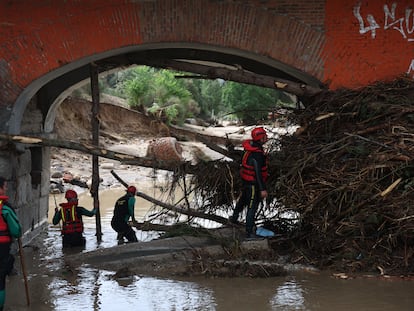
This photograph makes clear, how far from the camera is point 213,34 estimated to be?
36.7 ft

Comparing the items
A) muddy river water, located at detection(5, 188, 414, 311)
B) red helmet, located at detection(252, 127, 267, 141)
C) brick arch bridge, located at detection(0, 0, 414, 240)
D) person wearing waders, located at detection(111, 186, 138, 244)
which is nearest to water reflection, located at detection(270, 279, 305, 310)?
muddy river water, located at detection(5, 188, 414, 311)

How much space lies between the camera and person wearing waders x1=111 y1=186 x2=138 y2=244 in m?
12.3

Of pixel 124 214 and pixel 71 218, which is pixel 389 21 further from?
pixel 71 218

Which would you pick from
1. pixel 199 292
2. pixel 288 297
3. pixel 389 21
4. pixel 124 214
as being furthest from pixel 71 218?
pixel 389 21

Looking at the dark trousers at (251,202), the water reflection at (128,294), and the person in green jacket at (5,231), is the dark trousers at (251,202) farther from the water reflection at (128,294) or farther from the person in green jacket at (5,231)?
the person in green jacket at (5,231)

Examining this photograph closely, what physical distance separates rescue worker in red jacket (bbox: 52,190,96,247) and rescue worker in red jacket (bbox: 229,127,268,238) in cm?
310

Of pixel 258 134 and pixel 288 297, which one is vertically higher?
pixel 258 134

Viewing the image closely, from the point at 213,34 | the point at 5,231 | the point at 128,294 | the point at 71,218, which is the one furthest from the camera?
the point at 71,218

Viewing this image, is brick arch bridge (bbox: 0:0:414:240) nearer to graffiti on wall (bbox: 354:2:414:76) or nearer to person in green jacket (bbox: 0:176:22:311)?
graffiti on wall (bbox: 354:2:414:76)

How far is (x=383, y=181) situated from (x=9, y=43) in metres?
6.52

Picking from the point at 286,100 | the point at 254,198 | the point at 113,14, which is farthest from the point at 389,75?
the point at 286,100

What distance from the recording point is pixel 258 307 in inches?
316

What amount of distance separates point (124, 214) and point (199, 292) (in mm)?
4000

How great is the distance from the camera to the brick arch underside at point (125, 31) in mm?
11188
